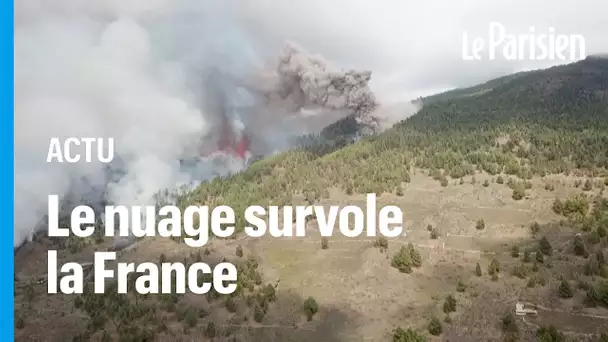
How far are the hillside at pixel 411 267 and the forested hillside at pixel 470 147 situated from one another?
0.15 m

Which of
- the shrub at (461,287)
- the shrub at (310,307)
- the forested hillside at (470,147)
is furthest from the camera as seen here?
the forested hillside at (470,147)

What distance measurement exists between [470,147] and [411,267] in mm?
9505

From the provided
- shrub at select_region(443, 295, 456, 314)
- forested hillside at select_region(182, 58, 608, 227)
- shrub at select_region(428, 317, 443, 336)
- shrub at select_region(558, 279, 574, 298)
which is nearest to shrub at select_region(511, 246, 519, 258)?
shrub at select_region(558, 279, 574, 298)

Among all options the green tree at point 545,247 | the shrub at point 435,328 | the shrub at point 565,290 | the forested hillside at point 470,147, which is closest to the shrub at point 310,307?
the shrub at point 435,328

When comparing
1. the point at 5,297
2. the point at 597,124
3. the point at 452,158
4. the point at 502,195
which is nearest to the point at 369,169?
the point at 452,158

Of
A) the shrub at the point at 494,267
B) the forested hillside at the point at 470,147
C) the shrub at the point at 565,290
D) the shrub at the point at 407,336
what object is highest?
the forested hillside at the point at 470,147

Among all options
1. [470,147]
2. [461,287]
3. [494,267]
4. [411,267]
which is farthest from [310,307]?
[470,147]

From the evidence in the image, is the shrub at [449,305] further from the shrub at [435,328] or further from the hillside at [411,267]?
the shrub at [435,328]

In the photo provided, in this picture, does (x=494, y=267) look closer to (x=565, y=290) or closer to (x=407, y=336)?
(x=565, y=290)

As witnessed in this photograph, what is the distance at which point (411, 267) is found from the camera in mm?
16578

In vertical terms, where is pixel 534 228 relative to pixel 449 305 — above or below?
above

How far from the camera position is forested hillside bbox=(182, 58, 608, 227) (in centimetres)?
2159

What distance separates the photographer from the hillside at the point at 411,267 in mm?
14297

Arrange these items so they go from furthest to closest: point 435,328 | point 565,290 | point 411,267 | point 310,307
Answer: point 411,267, point 310,307, point 565,290, point 435,328
